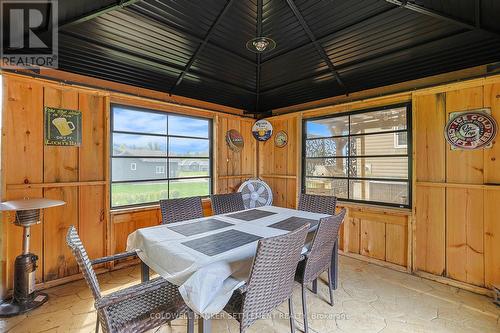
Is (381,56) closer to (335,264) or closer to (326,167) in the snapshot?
(326,167)

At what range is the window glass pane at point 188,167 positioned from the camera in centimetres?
390

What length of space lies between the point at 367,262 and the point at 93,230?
3904 mm

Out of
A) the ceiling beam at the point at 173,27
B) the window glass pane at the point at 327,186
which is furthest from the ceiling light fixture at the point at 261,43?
the window glass pane at the point at 327,186

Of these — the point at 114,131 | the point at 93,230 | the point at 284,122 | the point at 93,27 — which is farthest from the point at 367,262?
the point at 93,27

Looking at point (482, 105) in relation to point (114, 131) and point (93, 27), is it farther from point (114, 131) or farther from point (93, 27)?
point (114, 131)

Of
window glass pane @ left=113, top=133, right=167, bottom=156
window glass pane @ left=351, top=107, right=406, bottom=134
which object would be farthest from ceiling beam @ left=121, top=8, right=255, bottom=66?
window glass pane @ left=351, top=107, right=406, bottom=134

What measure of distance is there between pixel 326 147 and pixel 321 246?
2470 millimetres

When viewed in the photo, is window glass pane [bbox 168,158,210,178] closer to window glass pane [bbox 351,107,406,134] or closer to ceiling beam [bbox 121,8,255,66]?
ceiling beam [bbox 121,8,255,66]

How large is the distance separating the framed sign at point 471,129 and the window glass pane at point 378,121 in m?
0.55

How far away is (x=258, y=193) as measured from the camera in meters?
4.09

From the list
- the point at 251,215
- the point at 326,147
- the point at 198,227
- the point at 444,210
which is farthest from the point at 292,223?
the point at 326,147

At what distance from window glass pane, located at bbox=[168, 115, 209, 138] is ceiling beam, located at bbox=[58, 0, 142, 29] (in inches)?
67.7

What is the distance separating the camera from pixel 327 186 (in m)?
4.10

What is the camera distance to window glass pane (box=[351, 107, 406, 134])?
3.30 meters
